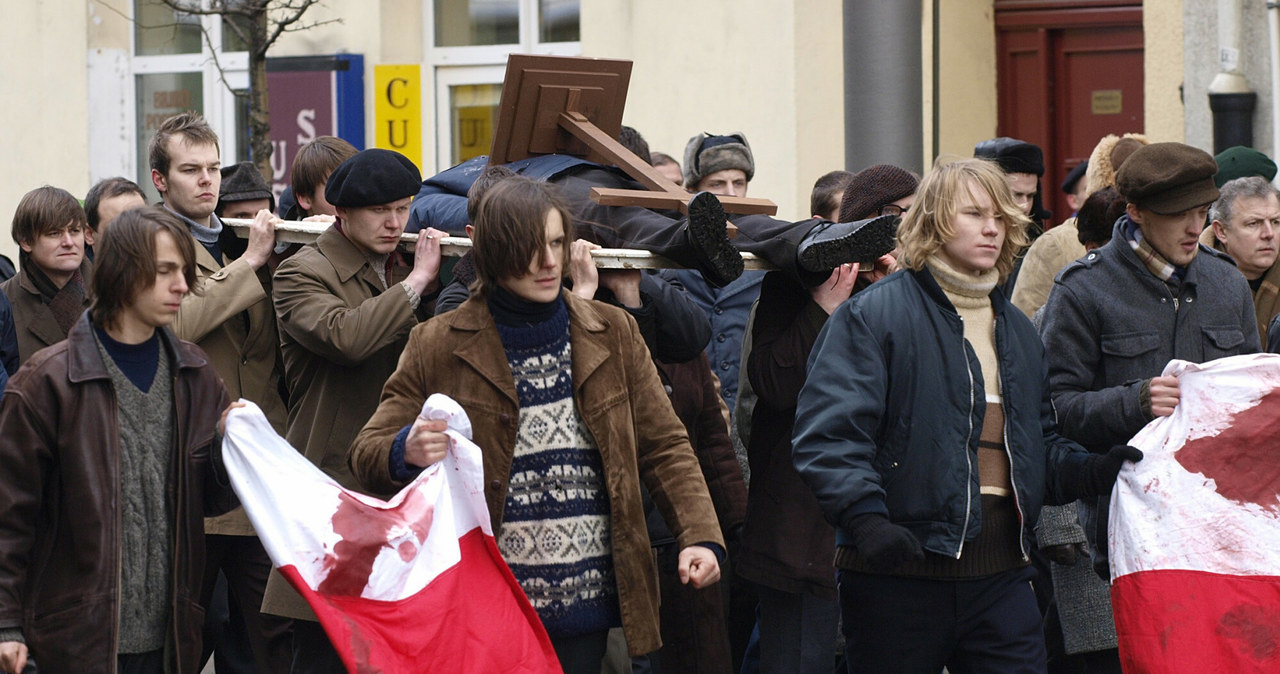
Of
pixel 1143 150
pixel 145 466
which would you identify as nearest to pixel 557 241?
pixel 145 466

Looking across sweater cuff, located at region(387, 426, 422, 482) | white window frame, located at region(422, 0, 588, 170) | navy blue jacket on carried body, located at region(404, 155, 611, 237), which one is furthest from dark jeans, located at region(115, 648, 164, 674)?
white window frame, located at region(422, 0, 588, 170)

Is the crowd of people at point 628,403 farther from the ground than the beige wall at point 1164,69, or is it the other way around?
the beige wall at point 1164,69

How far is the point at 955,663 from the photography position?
15.9 feet

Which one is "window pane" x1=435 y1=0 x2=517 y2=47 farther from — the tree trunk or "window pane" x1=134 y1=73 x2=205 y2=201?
the tree trunk

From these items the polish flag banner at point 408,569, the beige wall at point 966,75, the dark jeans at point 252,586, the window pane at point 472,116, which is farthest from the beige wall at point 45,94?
the polish flag banner at point 408,569

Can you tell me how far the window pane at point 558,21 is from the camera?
44.0 feet

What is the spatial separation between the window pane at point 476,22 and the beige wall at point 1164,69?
4.83m

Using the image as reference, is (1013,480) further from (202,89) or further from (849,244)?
(202,89)

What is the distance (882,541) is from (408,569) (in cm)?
117

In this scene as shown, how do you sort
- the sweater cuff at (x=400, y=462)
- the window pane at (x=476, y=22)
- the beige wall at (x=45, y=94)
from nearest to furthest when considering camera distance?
the sweater cuff at (x=400, y=462) < the window pane at (x=476, y=22) < the beige wall at (x=45, y=94)

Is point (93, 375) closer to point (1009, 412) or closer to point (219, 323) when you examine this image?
point (219, 323)

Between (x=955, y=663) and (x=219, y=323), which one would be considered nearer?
(x=955, y=663)

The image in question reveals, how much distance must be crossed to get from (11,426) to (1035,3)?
406 inches

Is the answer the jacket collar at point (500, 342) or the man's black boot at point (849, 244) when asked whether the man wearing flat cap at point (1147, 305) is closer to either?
the man's black boot at point (849, 244)
